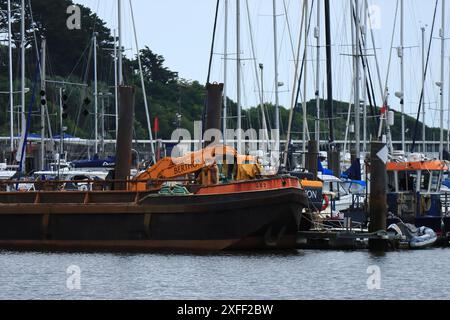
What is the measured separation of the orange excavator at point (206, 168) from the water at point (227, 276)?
3.32 metres

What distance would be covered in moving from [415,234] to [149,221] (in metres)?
9.30

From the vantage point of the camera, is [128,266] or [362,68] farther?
[362,68]

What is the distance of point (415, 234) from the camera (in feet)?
160

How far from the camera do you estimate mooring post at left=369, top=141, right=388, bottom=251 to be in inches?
1841

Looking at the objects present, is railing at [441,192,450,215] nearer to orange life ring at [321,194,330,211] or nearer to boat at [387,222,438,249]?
boat at [387,222,438,249]

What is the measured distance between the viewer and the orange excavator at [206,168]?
1859 inches

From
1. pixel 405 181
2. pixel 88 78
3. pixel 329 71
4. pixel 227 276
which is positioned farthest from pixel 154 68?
pixel 227 276

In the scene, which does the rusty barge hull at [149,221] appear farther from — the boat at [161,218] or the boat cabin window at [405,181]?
the boat cabin window at [405,181]

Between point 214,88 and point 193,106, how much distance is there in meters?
80.8

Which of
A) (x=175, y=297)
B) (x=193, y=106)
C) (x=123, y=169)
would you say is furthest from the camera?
(x=193, y=106)

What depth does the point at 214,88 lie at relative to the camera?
49.7 meters

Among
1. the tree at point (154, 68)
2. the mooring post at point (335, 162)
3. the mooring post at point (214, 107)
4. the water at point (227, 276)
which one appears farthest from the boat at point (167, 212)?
the tree at point (154, 68)
